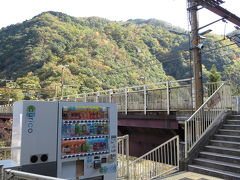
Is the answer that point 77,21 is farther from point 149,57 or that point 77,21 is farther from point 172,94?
point 172,94

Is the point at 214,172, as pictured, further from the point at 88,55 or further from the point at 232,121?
the point at 88,55

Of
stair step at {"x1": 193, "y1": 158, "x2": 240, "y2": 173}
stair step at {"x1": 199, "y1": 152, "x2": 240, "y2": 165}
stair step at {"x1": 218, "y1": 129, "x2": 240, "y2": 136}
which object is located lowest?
stair step at {"x1": 193, "y1": 158, "x2": 240, "y2": 173}

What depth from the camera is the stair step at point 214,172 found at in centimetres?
587

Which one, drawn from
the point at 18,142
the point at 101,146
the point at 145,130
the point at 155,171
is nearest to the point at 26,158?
the point at 18,142

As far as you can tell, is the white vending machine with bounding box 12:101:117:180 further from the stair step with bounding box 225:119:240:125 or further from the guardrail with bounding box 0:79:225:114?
the stair step with bounding box 225:119:240:125

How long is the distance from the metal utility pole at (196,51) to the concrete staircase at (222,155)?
1.39 metres

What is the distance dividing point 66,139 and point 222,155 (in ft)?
17.1

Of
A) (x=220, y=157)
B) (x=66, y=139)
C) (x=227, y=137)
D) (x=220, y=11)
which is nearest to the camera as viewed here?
(x=66, y=139)

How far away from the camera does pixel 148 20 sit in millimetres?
137750

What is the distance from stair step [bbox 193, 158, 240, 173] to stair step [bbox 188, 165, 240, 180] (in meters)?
0.14

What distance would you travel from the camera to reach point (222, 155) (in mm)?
6867

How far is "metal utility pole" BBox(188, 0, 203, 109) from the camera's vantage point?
8164 mm

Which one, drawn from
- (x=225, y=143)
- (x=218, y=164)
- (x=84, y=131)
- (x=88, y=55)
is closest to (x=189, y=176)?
(x=218, y=164)

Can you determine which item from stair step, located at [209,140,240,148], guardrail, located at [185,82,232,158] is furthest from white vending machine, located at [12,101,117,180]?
stair step, located at [209,140,240,148]
